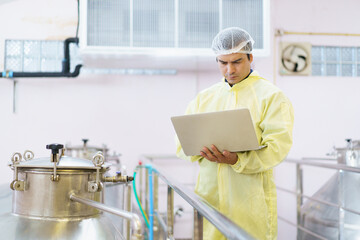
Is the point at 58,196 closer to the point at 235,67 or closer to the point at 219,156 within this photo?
the point at 219,156

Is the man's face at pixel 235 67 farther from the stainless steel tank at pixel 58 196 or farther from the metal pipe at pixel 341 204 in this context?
the metal pipe at pixel 341 204

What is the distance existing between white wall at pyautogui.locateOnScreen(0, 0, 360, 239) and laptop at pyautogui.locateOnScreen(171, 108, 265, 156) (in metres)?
2.30

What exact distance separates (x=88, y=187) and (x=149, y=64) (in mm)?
2895

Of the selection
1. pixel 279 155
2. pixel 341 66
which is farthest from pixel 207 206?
pixel 341 66

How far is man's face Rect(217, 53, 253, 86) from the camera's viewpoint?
1.63 meters

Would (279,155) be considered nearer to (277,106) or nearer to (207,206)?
(277,106)

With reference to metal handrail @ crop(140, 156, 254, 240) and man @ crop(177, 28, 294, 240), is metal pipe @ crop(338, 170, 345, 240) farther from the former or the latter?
metal handrail @ crop(140, 156, 254, 240)

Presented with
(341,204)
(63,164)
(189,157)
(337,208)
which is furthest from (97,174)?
(337,208)

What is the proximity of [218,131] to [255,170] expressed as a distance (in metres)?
0.19

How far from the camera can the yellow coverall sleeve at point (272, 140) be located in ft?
4.71

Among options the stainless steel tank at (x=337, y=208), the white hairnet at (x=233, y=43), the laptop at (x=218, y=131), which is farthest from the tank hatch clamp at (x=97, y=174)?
the stainless steel tank at (x=337, y=208)

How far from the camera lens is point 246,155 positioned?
4.85ft

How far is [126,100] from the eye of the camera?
3.97m

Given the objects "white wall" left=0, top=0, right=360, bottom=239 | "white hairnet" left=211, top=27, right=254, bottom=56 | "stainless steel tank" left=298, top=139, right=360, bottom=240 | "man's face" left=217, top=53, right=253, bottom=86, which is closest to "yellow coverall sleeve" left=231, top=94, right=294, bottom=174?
"man's face" left=217, top=53, right=253, bottom=86
